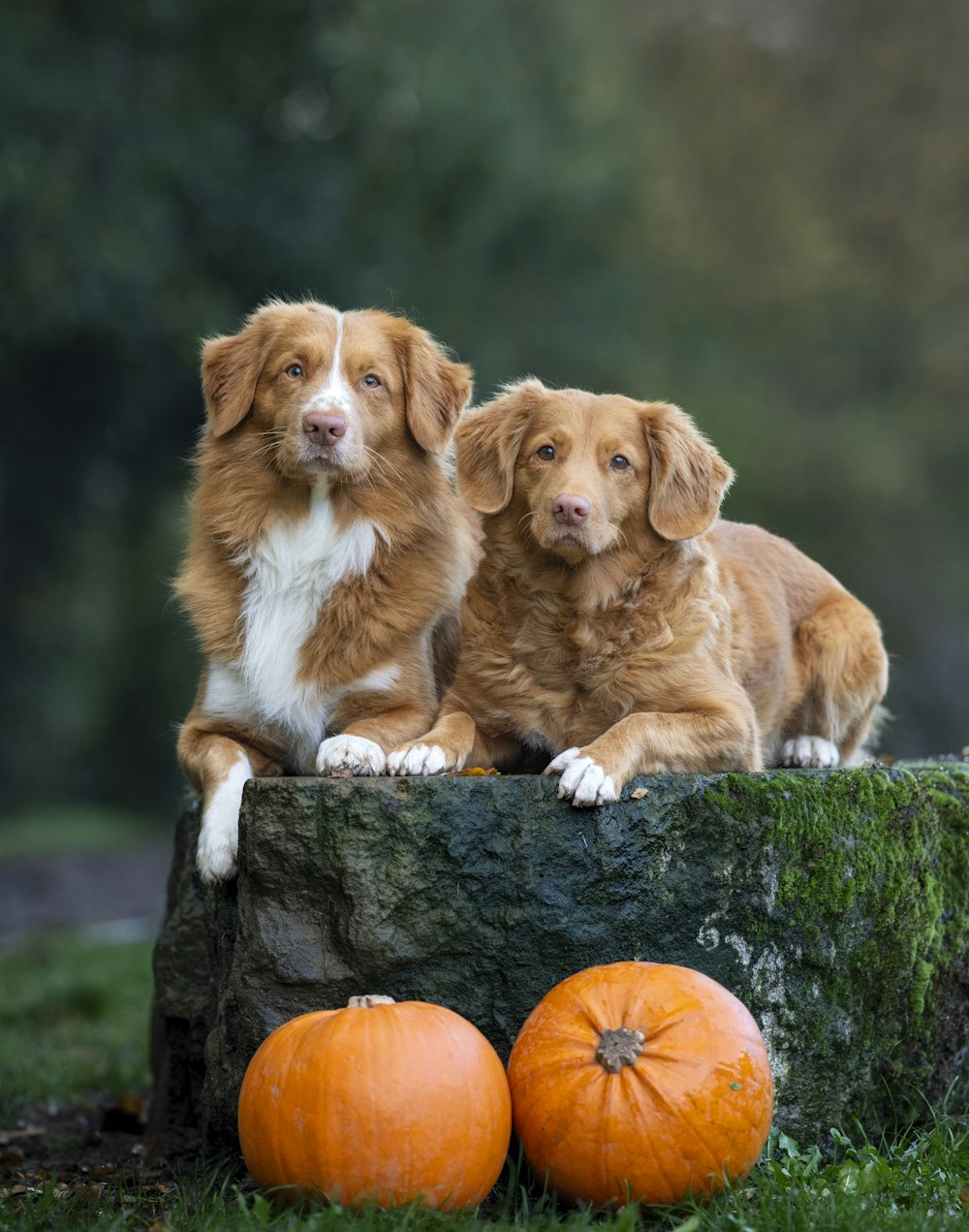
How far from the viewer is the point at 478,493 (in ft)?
15.0

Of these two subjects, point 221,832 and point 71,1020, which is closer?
point 221,832

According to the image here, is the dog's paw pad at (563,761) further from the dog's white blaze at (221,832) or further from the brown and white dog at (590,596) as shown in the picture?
the dog's white blaze at (221,832)

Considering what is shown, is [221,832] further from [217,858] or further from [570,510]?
[570,510]

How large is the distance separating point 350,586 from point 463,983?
4.50 ft

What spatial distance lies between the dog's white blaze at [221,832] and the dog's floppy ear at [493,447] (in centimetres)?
115

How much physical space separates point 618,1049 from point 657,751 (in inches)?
36.4

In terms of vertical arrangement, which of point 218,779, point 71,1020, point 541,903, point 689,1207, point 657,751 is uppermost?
point 657,751

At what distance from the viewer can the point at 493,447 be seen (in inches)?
181

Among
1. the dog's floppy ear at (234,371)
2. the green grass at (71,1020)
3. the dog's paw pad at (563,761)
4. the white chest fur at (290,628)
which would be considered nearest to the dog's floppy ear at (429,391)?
the white chest fur at (290,628)

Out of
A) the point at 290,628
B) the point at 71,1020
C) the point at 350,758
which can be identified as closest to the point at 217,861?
the point at 350,758

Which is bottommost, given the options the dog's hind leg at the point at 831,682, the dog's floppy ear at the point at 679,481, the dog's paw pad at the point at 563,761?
the dog's paw pad at the point at 563,761

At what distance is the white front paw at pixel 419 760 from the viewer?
13.6ft

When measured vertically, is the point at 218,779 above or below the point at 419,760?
below

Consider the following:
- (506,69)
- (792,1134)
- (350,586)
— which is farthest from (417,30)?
(792,1134)
